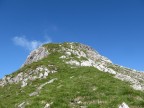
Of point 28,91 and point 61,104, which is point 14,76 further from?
point 61,104

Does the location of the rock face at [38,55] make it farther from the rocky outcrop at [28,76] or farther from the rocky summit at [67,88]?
the rocky outcrop at [28,76]

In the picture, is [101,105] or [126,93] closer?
[101,105]

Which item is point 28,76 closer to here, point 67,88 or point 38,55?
point 67,88

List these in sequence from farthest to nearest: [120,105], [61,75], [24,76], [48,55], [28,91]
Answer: [48,55] < [24,76] < [61,75] < [28,91] < [120,105]

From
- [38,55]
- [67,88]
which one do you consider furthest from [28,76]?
[38,55]

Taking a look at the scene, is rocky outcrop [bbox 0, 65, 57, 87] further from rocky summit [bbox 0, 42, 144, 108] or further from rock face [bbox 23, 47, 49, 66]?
rock face [bbox 23, 47, 49, 66]

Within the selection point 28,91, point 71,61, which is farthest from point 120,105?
point 71,61

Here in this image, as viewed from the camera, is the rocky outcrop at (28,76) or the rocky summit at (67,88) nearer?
the rocky summit at (67,88)

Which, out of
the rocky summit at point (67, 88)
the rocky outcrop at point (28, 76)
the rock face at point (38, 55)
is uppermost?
the rock face at point (38, 55)

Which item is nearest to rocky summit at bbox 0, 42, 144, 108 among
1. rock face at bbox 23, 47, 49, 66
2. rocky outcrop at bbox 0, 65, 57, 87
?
rocky outcrop at bbox 0, 65, 57, 87

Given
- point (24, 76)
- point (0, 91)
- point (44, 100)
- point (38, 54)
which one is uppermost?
point (38, 54)

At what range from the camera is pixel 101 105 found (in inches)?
949

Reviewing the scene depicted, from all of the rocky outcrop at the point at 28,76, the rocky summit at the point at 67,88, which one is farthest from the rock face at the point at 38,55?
the rocky outcrop at the point at 28,76

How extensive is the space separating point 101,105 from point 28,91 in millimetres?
17899
